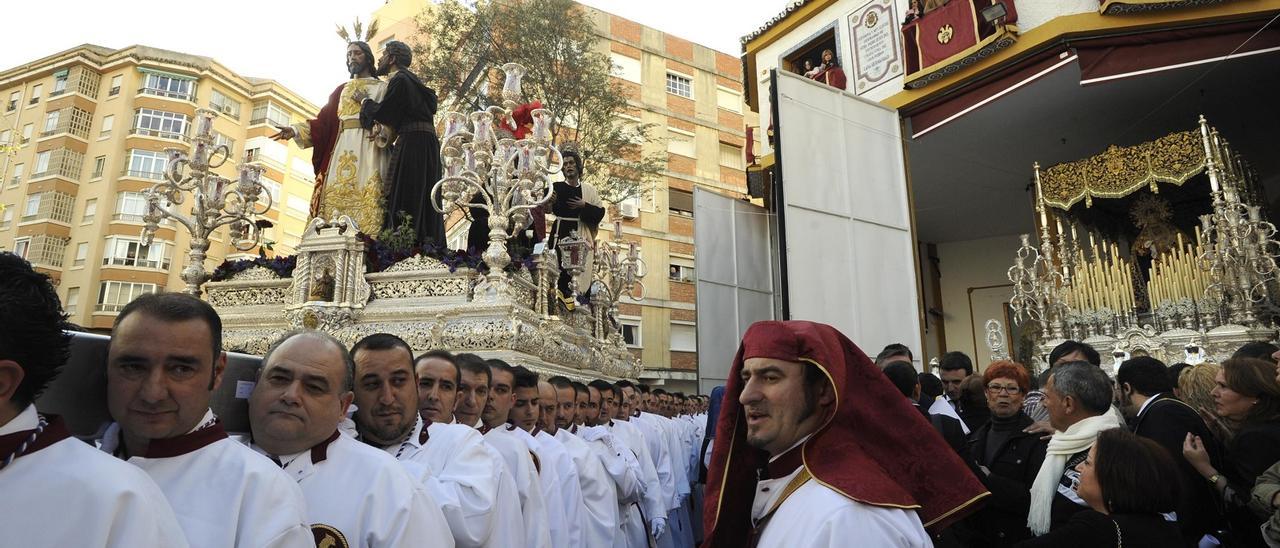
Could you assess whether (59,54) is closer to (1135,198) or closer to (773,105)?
(773,105)

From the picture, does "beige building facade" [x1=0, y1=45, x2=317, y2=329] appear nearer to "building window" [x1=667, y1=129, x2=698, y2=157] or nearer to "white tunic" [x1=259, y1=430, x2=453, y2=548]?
"building window" [x1=667, y1=129, x2=698, y2=157]

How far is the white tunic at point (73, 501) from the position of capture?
1210mm

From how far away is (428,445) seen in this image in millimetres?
3088

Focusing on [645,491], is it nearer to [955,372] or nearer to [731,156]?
[955,372]

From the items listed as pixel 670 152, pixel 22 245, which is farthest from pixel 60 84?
pixel 670 152

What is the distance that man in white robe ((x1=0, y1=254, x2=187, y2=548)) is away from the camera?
1215 mm

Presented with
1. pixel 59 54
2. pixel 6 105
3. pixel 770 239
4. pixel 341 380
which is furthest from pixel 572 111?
pixel 6 105

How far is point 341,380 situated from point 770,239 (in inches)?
478

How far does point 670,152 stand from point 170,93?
2333cm

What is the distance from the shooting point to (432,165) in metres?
9.13

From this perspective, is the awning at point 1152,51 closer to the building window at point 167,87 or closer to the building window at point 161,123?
the building window at point 161,123

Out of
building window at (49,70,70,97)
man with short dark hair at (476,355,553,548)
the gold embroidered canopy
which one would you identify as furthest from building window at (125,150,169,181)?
the gold embroidered canopy

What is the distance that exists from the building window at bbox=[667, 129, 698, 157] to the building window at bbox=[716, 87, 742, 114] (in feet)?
7.92

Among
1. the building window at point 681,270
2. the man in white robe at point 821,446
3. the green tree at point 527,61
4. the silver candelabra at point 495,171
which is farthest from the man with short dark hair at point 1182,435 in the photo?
the building window at point 681,270
